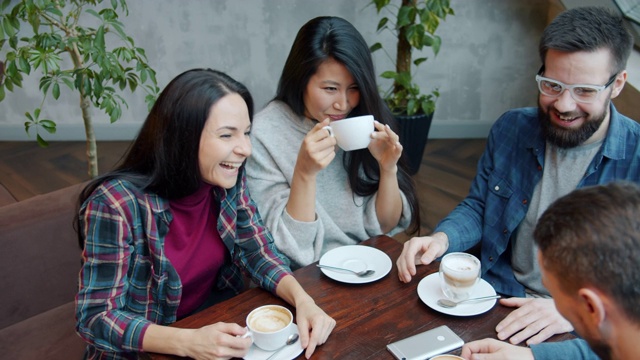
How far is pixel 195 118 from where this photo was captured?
1358mm

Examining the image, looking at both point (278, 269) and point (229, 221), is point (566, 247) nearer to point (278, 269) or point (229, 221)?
point (278, 269)

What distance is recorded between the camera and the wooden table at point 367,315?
1.16m

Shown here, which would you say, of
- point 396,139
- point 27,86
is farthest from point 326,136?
point 27,86

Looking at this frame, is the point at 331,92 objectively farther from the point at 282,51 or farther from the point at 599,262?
the point at 282,51

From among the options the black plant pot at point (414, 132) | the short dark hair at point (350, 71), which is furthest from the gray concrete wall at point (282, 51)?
the short dark hair at point (350, 71)

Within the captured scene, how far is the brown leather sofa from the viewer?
159 cm

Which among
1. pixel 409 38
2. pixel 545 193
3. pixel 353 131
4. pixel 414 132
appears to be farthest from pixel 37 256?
pixel 414 132

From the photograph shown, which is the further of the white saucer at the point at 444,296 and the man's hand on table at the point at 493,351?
the white saucer at the point at 444,296

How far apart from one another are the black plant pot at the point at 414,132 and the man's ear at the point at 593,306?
2.78 metres

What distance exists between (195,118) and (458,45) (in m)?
3.18

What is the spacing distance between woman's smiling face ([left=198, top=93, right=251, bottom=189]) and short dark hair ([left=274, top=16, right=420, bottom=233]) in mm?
359

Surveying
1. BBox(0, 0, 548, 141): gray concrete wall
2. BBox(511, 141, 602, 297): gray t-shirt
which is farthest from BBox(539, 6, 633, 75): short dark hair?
BBox(0, 0, 548, 141): gray concrete wall

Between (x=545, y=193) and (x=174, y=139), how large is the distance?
1079mm

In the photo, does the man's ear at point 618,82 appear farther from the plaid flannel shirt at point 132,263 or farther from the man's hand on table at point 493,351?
the plaid flannel shirt at point 132,263
